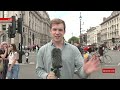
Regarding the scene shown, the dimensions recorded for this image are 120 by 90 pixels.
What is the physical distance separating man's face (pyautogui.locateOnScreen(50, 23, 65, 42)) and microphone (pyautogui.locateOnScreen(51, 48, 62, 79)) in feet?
0.56

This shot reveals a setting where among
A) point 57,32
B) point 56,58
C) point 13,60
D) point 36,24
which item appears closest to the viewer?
point 56,58

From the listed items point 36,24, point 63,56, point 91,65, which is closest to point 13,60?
→ point 36,24

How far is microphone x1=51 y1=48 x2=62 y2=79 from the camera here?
7.20ft

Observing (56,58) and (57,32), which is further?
(57,32)

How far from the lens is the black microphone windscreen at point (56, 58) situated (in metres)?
2.23

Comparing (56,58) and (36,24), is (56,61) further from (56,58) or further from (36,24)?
(36,24)

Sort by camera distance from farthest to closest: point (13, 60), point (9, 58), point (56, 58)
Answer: point (9, 58) → point (13, 60) → point (56, 58)

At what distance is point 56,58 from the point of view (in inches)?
89.8

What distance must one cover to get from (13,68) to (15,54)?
1.29 ft

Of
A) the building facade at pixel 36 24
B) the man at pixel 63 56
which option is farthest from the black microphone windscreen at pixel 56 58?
the building facade at pixel 36 24

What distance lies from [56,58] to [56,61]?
0.11ft

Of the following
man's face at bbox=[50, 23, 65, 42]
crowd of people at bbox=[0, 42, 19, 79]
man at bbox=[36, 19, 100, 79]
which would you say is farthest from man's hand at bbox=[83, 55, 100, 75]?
crowd of people at bbox=[0, 42, 19, 79]
